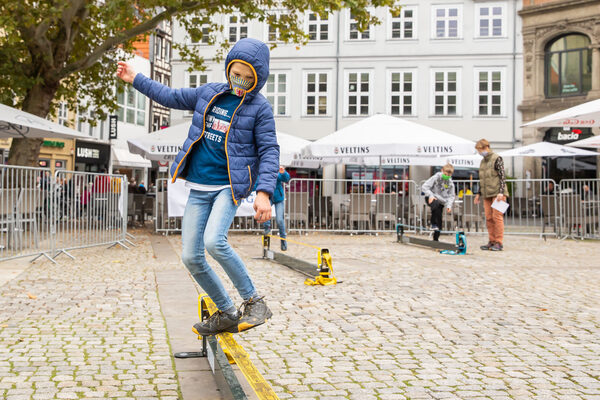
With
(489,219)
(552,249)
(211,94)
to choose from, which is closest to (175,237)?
(489,219)

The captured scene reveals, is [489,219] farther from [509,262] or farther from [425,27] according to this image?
[425,27]

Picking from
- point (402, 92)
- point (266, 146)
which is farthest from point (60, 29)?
→ point (402, 92)

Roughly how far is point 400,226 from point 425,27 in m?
22.1

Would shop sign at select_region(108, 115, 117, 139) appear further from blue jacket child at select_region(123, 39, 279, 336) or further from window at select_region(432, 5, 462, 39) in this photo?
blue jacket child at select_region(123, 39, 279, 336)

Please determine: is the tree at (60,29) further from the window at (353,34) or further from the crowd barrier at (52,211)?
the window at (353,34)

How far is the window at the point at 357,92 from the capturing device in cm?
3394

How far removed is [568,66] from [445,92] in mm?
6216

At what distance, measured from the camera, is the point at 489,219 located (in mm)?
12461

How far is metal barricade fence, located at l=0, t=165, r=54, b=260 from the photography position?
363 inches

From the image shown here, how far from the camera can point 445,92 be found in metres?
33.2

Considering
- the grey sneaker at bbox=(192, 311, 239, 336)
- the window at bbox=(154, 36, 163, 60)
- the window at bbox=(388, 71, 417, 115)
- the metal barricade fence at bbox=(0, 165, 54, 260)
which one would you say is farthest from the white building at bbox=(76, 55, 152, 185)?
the grey sneaker at bbox=(192, 311, 239, 336)

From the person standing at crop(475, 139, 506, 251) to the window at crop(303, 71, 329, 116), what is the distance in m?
22.3

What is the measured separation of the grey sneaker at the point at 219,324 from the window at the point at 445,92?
30.8 m

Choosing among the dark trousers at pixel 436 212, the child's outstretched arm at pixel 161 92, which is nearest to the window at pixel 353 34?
the dark trousers at pixel 436 212
